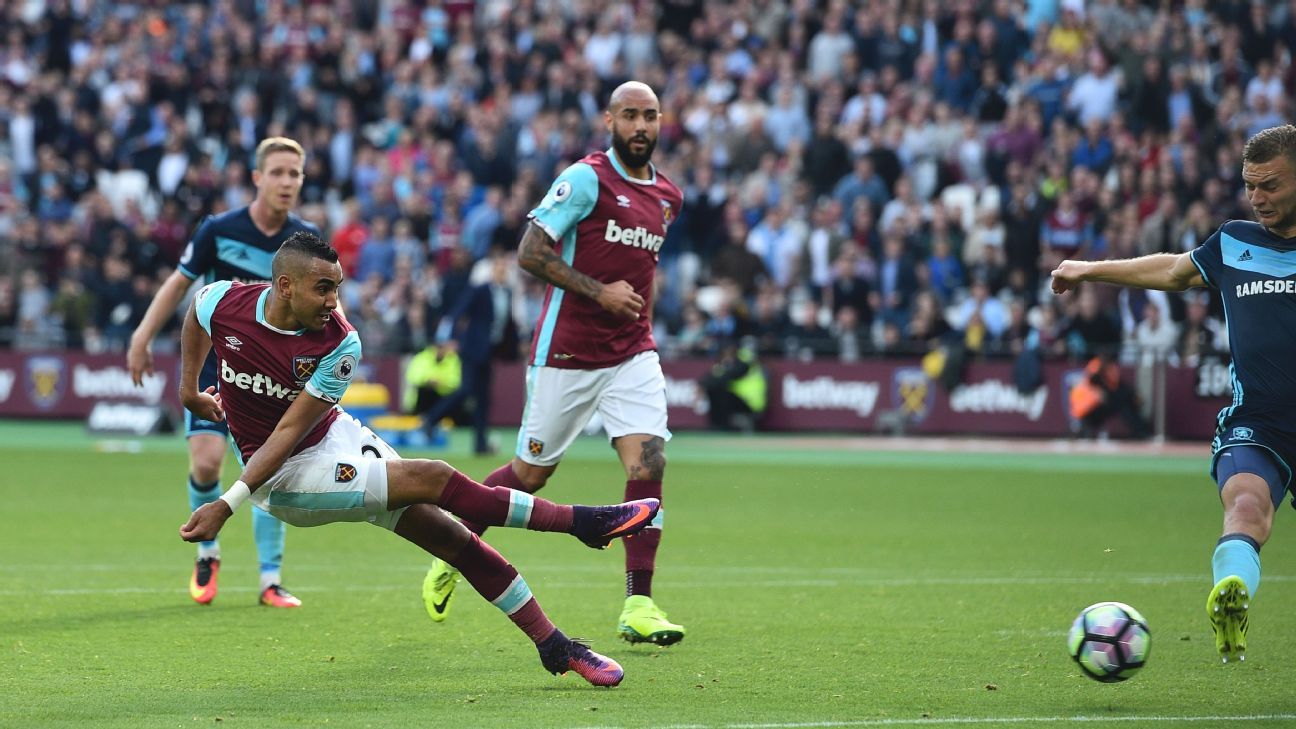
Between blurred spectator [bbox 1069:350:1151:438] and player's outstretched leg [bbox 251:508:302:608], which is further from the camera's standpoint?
blurred spectator [bbox 1069:350:1151:438]

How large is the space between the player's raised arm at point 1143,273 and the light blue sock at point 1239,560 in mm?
1206

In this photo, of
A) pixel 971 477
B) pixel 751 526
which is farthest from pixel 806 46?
pixel 751 526

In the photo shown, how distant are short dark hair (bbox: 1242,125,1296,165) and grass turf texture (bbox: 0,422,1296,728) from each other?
219 centimetres

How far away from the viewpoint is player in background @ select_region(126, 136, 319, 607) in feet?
32.0

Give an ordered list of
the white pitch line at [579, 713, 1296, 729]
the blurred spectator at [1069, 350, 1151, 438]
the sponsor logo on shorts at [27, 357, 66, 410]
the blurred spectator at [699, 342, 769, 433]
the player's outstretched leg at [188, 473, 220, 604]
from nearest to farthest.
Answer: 1. the white pitch line at [579, 713, 1296, 729]
2. the player's outstretched leg at [188, 473, 220, 604]
3. the blurred spectator at [1069, 350, 1151, 438]
4. the blurred spectator at [699, 342, 769, 433]
5. the sponsor logo on shorts at [27, 357, 66, 410]

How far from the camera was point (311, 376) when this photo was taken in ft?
23.2

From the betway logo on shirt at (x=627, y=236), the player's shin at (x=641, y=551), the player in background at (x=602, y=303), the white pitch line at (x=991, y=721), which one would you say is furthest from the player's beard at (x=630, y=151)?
the white pitch line at (x=991, y=721)

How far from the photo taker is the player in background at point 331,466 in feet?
22.9

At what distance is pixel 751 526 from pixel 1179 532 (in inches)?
132

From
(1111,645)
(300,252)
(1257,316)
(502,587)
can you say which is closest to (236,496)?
(300,252)

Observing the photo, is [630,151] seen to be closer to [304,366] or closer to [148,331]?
[304,366]

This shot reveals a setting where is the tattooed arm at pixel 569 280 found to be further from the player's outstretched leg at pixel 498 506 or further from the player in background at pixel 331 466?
the player's outstretched leg at pixel 498 506

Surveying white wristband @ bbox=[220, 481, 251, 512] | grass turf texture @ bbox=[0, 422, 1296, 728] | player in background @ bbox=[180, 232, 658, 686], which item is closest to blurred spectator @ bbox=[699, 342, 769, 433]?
grass turf texture @ bbox=[0, 422, 1296, 728]

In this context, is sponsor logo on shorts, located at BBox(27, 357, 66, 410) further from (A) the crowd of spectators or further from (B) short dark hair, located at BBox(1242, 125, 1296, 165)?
(B) short dark hair, located at BBox(1242, 125, 1296, 165)
